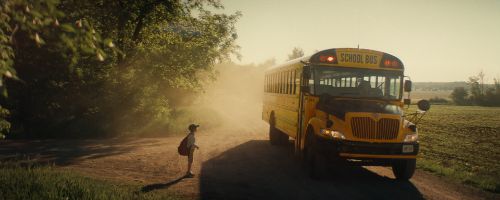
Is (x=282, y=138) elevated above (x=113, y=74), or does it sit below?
below

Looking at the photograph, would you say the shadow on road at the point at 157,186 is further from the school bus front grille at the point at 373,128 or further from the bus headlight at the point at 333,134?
the school bus front grille at the point at 373,128

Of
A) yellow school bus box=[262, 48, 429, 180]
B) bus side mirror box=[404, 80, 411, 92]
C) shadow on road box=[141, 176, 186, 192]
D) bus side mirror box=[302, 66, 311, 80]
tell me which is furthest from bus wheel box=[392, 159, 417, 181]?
shadow on road box=[141, 176, 186, 192]

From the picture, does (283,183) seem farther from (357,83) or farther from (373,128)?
(357,83)

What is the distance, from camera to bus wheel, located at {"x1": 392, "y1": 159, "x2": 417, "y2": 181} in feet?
33.1

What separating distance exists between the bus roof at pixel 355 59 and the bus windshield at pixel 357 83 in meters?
0.14

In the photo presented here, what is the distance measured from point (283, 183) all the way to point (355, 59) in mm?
3939

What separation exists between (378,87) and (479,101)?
88.9 meters

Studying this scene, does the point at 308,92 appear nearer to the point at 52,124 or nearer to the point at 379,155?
the point at 379,155

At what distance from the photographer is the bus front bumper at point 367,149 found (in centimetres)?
930

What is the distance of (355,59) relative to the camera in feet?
35.8

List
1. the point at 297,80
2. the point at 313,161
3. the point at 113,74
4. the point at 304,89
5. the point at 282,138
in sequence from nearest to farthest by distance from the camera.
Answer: the point at 313,161 → the point at 304,89 → the point at 297,80 → the point at 282,138 → the point at 113,74

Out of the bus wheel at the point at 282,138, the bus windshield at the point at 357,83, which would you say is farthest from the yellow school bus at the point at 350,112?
the bus wheel at the point at 282,138

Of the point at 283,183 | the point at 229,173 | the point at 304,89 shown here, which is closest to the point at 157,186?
the point at 229,173

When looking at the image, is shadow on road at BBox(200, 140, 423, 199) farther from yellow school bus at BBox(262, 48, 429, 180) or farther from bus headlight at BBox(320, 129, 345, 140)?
bus headlight at BBox(320, 129, 345, 140)
